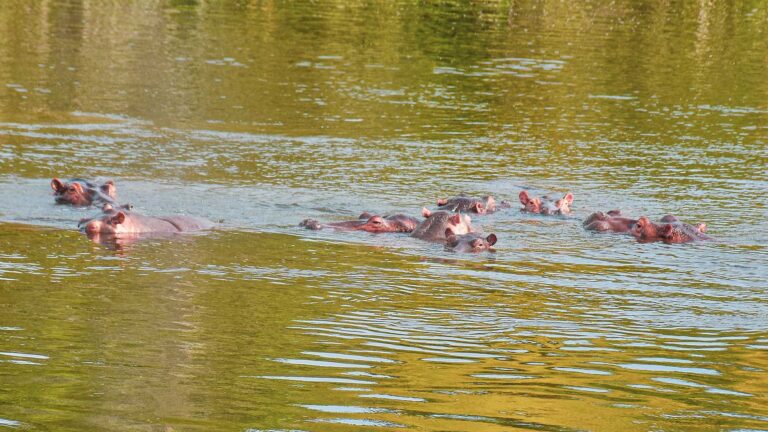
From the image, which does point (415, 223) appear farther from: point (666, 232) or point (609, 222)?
point (666, 232)

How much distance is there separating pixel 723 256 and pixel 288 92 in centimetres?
1206

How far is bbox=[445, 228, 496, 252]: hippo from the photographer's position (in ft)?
39.5

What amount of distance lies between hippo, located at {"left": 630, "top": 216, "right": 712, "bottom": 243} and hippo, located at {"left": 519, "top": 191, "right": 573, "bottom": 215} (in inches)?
46.9

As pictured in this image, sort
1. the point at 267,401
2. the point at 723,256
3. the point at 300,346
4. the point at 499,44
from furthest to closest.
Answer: the point at 499,44, the point at 723,256, the point at 300,346, the point at 267,401

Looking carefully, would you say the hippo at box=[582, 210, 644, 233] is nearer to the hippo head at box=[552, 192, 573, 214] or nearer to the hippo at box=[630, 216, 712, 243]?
the hippo at box=[630, 216, 712, 243]

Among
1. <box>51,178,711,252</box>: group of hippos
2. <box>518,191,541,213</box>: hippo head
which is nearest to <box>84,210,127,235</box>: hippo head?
<box>51,178,711,252</box>: group of hippos

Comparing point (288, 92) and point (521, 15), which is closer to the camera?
point (288, 92)

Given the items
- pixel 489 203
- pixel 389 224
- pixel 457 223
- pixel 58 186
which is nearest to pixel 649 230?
pixel 457 223

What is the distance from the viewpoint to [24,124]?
18.5 m

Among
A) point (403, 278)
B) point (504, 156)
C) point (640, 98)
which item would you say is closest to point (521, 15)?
point (640, 98)

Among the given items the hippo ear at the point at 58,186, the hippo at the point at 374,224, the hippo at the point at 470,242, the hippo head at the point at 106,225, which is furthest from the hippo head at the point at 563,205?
the hippo ear at the point at 58,186

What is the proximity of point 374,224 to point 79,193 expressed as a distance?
3028 millimetres

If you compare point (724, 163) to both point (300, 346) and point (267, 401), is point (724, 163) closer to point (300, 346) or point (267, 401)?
point (300, 346)

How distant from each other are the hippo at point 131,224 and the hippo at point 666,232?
3.99 m
